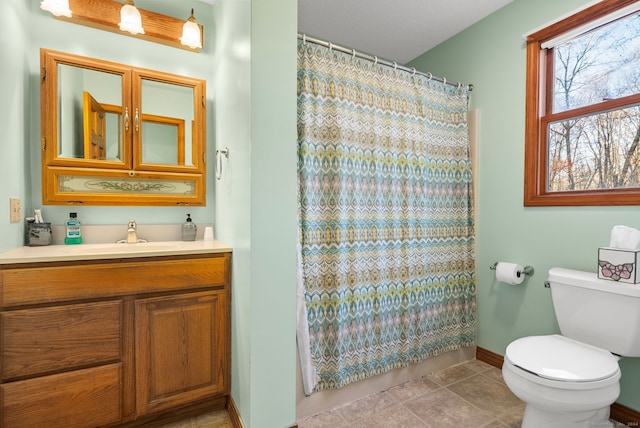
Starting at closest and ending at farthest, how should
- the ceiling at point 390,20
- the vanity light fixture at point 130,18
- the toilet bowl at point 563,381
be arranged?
the toilet bowl at point 563,381 < the vanity light fixture at point 130,18 < the ceiling at point 390,20

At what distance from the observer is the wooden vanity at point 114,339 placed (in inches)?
48.5

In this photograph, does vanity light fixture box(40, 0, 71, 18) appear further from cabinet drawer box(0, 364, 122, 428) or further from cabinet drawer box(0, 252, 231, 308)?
cabinet drawer box(0, 364, 122, 428)

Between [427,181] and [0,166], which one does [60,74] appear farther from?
[427,181]

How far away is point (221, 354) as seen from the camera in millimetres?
1588

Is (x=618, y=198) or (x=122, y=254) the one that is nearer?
(x=122, y=254)

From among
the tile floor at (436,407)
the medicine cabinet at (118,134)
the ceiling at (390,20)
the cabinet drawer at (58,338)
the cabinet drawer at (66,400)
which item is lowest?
→ the tile floor at (436,407)

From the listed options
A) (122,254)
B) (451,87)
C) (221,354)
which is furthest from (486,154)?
(122,254)

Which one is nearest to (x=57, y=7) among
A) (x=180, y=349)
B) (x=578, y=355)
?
(x=180, y=349)

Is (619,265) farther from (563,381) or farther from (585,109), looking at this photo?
(585,109)

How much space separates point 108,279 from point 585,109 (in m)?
2.69

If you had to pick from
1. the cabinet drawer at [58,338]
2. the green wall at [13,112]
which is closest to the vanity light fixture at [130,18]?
the green wall at [13,112]

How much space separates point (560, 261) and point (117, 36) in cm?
300

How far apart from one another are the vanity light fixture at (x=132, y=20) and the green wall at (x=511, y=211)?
2.01 metres

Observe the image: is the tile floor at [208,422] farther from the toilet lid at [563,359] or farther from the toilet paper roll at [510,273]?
the toilet paper roll at [510,273]
